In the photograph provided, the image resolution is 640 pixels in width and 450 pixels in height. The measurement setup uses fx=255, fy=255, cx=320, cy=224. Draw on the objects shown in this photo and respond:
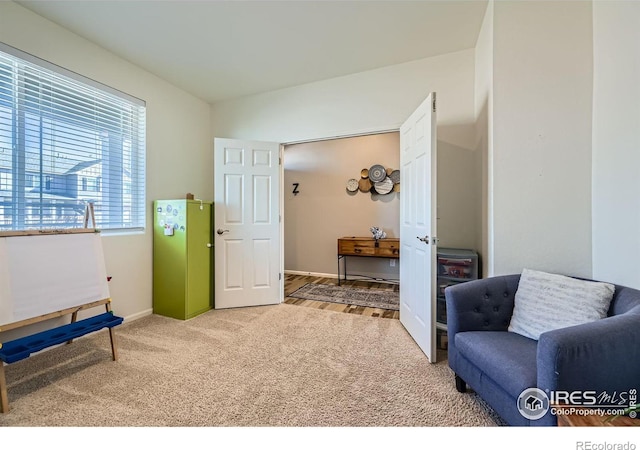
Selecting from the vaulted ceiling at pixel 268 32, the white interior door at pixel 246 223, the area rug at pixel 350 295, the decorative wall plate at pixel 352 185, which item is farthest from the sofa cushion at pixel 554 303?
the decorative wall plate at pixel 352 185

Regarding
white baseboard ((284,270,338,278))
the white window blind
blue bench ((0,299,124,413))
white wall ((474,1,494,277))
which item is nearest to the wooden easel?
blue bench ((0,299,124,413))

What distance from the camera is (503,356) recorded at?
1.22 meters

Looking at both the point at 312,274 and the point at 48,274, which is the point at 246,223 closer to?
the point at 48,274

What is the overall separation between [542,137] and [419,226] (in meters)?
1.02

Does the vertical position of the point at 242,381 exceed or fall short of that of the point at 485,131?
it falls short

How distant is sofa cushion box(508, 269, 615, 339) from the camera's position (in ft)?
4.25

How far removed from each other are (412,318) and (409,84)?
237 centimetres

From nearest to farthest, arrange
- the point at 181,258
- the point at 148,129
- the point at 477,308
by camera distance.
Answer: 1. the point at 477,308
2. the point at 181,258
3. the point at 148,129

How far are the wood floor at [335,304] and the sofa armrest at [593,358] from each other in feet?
6.08

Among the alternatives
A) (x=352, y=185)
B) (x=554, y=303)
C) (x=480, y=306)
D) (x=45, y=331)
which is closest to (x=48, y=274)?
(x=45, y=331)

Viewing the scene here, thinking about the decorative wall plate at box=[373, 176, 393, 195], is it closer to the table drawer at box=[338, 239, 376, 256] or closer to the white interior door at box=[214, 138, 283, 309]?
the table drawer at box=[338, 239, 376, 256]

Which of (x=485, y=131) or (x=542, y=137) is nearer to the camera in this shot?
(x=542, y=137)

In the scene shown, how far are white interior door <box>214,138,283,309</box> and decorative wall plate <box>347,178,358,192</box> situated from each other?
1.68 metres
